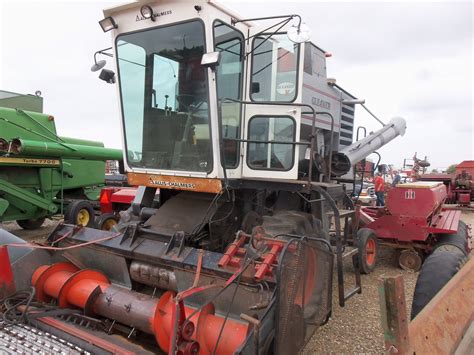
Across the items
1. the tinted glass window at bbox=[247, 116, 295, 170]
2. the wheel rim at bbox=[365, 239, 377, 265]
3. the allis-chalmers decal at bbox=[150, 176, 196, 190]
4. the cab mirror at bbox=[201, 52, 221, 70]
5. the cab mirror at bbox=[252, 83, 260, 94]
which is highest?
the cab mirror at bbox=[201, 52, 221, 70]

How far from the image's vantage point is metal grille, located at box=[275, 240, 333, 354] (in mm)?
2375

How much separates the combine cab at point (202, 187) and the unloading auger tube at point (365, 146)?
0.60 meters

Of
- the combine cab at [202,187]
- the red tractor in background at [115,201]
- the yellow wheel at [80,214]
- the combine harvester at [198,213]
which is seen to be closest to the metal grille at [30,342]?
the combine harvester at [198,213]

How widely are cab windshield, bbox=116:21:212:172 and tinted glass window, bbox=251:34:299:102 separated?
59 centimetres

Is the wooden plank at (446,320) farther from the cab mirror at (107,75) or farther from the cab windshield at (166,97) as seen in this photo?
the cab mirror at (107,75)

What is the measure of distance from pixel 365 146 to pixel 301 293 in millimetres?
3660

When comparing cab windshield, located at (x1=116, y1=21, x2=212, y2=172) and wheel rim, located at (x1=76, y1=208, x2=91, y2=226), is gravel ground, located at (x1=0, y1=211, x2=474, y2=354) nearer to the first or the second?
cab windshield, located at (x1=116, y1=21, x2=212, y2=172)

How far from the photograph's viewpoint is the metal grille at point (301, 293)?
2.38 metres

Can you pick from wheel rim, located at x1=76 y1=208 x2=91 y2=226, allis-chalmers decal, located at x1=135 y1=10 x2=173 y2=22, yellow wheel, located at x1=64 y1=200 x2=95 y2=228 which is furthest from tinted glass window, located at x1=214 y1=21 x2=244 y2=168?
wheel rim, located at x1=76 y1=208 x2=91 y2=226

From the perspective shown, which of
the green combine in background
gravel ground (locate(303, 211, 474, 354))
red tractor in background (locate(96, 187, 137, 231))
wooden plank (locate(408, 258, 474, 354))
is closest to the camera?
wooden plank (locate(408, 258, 474, 354))

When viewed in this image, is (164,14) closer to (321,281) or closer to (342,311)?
(321,281)

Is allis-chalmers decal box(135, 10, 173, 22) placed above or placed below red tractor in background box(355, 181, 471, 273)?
above

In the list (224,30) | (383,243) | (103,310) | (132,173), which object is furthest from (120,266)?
(383,243)

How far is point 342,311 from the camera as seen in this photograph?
4.15m
